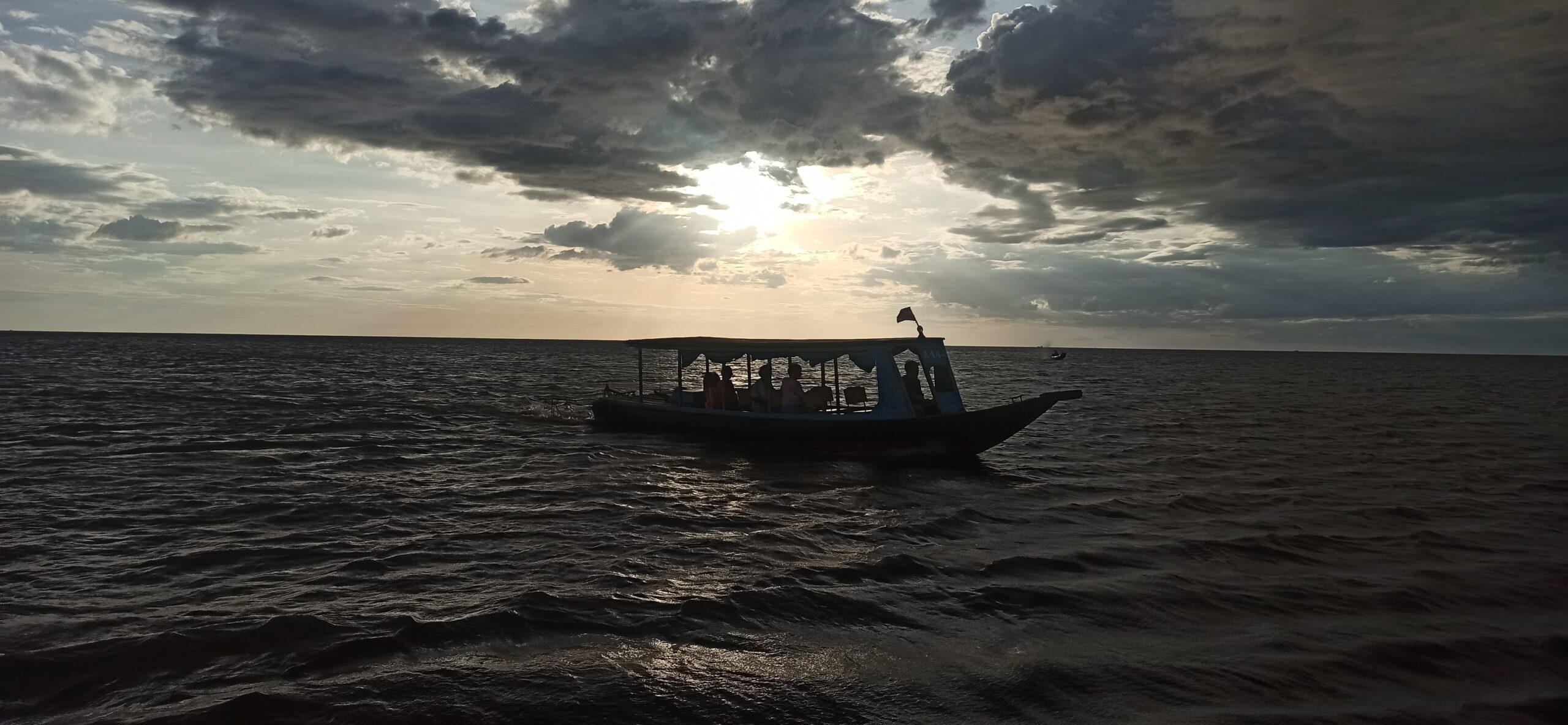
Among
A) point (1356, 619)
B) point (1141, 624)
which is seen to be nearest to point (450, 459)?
point (1141, 624)

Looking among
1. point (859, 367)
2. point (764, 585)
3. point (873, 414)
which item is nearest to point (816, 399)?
point (873, 414)

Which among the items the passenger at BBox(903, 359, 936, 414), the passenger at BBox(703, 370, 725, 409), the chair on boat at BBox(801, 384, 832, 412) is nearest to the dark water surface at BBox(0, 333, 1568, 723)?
the passenger at BBox(703, 370, 725, 409)

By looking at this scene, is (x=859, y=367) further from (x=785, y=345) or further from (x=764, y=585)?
(x=764, y=585)

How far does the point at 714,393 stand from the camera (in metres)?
23.7

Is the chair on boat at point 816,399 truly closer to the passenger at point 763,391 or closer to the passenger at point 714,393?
the passenger at point 763,391

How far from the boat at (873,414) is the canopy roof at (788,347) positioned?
2 centimetres

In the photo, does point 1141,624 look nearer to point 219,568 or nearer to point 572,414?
point 219,568

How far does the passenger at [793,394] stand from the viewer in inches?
848

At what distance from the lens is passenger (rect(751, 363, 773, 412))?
868 inches

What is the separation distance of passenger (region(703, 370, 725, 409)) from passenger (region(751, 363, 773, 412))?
47.8 inches

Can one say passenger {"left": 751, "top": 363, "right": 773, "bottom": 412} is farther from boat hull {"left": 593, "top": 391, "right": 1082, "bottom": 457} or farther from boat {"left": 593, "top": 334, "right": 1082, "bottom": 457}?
boat hull {"left": 593, "top": 391, "right": 1082, "bottom": 457}

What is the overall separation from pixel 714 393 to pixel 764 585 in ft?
45.8

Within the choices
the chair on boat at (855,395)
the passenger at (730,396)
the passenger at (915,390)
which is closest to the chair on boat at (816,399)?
the chair on boat at (855,395)

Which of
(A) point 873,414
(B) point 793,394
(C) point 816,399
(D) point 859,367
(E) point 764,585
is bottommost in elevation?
(E) point 764,585
